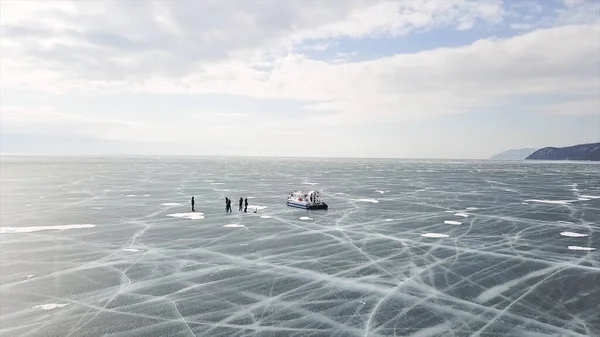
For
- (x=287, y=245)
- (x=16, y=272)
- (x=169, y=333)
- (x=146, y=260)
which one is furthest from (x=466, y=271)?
(x=16, y=272)

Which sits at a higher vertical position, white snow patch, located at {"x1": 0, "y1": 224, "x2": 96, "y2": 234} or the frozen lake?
the frozen lake

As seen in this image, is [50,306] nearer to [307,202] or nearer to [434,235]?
[434,235]

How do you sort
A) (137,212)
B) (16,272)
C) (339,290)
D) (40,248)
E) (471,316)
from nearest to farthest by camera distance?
1. (471,316)
2. (339,290)
3. (16,272)
4. (40,248)
5. (137,212)

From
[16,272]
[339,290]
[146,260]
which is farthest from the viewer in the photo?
[146,260]

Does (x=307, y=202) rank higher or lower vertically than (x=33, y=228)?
higher

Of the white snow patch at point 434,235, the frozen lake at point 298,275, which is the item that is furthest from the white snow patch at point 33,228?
the white snow patch at point 434,235

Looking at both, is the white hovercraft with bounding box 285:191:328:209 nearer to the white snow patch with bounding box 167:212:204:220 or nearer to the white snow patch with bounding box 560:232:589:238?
the white snow patch with bounding box 167:212:204:220

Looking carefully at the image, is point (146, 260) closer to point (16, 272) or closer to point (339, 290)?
point (16, 272)

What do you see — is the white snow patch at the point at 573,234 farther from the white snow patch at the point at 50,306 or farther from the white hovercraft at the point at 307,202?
the white snow patch at the point at 50,306

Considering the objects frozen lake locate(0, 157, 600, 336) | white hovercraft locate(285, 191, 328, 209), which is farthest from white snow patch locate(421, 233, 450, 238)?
white hovercraft locate(285, 191, 328, 209)

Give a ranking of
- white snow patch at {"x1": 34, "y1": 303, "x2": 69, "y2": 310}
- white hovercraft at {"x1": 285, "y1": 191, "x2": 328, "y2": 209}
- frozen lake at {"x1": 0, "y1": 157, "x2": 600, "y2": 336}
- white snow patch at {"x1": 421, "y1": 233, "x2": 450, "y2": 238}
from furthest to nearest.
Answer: white hovercraft at {"x1": 285, "y1": 191, "x2": 328, "y2": 209}
white snow patch at {"x1": 421, "y1": 233, "x2": 450, "y2": 238}
white snow patch at {"x1": 34, "y1": 303, "x2": 69, "y2": 310}
frozen lake at {"x1": 0, "y1": 157, "x2": 600, "y2": 336}

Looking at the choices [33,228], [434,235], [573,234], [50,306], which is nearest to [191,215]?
[33,228]
